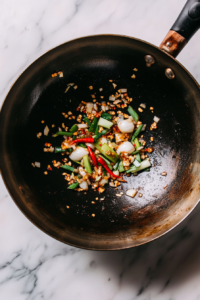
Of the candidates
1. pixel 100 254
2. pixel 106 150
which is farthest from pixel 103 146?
pixel 100 254

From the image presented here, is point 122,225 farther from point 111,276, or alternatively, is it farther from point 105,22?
point 105,22

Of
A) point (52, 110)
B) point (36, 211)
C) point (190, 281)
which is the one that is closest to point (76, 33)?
point (52, 110)

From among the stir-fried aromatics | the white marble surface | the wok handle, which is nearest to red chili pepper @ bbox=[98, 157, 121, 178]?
the stir-fried aromatics

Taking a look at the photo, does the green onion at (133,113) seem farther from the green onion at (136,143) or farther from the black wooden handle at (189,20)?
the black wooden handle at (189,20)

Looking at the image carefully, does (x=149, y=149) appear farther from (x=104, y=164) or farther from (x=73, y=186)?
(x=73, y=186)

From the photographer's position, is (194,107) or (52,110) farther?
(52,110)

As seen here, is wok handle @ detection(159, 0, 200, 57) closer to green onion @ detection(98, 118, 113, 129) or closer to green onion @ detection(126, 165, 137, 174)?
green onion @ detection(98, 118, 113, 129)

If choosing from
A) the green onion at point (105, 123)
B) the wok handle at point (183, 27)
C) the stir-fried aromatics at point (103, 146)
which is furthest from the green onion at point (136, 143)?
the wok handle at point (183, 27)
